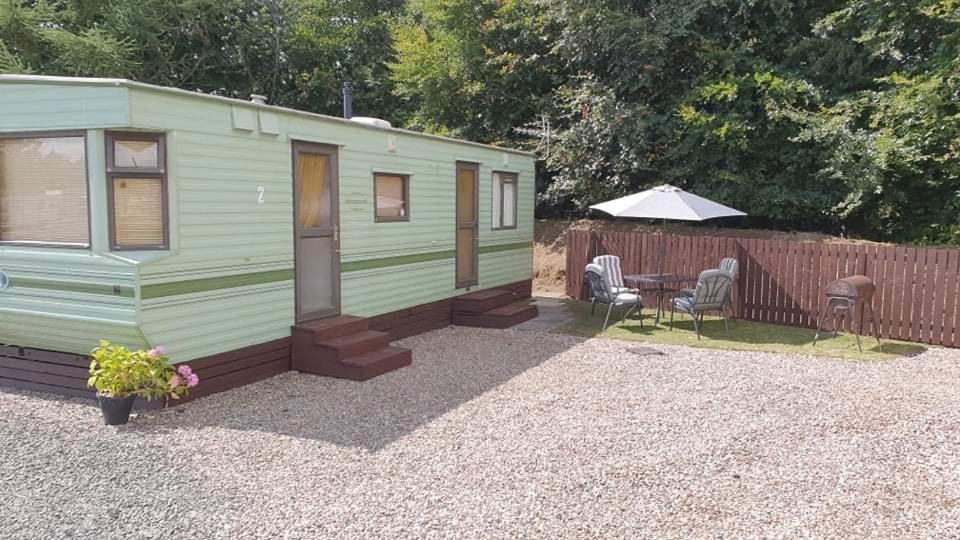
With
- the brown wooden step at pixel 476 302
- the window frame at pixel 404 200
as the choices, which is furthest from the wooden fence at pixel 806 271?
the window frame at pixel 404 200

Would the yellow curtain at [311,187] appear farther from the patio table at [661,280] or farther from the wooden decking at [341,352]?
the patio table at [661,280]

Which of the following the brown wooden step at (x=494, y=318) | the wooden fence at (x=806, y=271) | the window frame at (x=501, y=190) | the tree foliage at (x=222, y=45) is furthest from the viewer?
the tree foliage at (x=222, y=45)

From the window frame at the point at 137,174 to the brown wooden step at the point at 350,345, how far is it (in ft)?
5.73

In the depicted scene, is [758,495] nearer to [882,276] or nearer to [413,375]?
[413,375]

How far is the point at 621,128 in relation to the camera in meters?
13.2

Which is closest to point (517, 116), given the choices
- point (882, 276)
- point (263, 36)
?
point (263, 36)

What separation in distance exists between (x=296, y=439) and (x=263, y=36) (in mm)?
16110

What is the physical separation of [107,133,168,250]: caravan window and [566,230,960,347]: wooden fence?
746cm

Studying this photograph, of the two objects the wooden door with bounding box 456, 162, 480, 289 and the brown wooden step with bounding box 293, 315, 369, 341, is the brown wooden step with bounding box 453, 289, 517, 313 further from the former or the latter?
the brown wooden step with bounding box 293, 315, 369, 341

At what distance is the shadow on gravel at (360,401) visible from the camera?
4.93m

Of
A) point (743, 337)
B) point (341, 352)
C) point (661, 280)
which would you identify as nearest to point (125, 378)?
point (341, 352)

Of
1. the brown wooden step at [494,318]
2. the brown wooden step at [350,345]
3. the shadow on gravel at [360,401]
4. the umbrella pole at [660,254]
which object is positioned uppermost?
the umbrella pole at [660,254]

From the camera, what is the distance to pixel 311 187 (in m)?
6.81

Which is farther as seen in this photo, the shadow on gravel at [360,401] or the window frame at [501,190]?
the window frame at [501,190]
